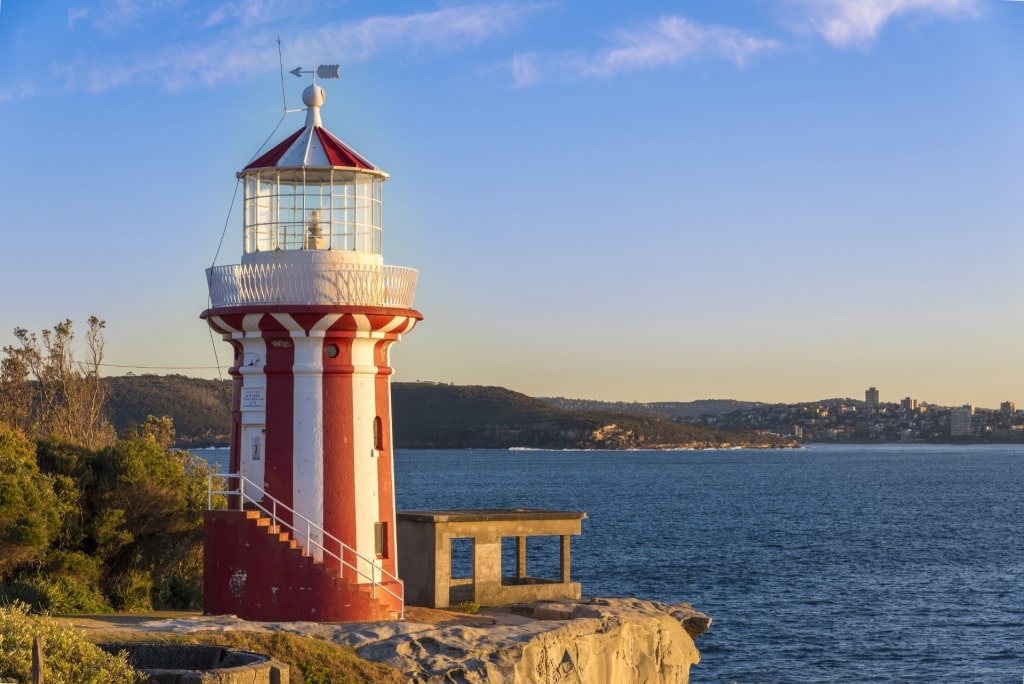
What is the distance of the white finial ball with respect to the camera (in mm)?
17797

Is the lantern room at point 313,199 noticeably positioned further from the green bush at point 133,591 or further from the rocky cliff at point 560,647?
the green bush at point 133,591

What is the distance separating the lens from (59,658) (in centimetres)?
1073

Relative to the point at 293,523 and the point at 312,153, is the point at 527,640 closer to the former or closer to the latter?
the point at 293,523

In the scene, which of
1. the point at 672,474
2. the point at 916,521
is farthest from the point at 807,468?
the point at 916,521

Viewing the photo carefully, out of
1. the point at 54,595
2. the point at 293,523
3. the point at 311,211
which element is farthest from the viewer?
the point at 54,595

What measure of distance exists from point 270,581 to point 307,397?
2.36 metres

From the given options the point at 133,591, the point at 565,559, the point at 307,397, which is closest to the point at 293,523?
the point at 307,397

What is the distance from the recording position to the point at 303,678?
1309 cm

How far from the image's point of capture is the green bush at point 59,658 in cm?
1059

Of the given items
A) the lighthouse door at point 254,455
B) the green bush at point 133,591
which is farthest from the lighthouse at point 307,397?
the green bush at point 133,591

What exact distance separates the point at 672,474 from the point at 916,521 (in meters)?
83.1

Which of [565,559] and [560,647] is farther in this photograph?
[565,559]

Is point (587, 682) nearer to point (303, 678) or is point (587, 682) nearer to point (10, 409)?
point (303, 678)

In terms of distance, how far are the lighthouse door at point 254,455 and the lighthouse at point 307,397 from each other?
0.01 m
